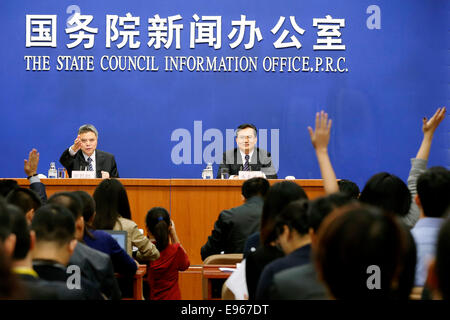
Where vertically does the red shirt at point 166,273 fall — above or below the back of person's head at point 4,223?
below

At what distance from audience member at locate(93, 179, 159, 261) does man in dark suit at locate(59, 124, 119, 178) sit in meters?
2.23

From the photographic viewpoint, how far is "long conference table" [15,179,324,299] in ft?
15.6

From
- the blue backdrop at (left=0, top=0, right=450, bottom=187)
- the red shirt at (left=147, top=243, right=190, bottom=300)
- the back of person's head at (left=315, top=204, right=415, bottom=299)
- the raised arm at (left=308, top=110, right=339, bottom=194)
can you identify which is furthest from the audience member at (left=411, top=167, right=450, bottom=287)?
the blue backdrop at (left=0, top=0, right=450, bottom=187)

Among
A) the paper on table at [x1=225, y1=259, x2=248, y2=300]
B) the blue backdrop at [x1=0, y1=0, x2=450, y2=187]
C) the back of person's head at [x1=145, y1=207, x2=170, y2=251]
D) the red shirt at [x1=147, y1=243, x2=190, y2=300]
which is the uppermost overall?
the blue backdrop at [x1=0, y1=0, x2=450, y2=187]

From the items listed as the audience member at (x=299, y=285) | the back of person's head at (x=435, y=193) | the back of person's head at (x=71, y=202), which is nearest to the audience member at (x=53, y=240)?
the back of person's head at (x=71, y=202)

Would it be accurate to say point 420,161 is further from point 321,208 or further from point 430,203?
point 321,208

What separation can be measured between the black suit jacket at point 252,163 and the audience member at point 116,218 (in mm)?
2187

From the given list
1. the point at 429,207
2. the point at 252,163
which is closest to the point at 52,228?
the point at 429,207

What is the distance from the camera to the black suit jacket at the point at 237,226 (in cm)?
342

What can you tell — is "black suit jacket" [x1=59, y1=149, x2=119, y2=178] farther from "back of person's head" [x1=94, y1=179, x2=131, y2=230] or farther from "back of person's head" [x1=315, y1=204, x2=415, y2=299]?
"back of person's head" [x1=315, y1=204, x2=415, y2=299]

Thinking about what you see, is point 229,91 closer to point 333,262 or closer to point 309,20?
point 309,20

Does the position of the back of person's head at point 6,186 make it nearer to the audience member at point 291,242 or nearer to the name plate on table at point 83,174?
the audience member at point 291,242

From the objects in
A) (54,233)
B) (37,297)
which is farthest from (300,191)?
(37,297)

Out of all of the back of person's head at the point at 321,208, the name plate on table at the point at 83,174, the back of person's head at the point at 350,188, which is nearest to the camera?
the back of person's head at the point at 321,208
